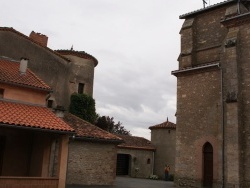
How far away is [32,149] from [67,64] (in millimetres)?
10279

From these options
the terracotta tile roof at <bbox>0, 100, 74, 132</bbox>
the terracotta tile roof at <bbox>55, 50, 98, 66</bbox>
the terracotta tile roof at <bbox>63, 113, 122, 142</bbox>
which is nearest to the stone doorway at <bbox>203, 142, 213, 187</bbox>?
the terracotta tile roof at <bbox>63, 113, 122, 142</bbox>

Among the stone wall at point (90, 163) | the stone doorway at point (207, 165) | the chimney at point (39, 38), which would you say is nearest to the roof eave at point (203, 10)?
the stone doorway at point (207, 165)

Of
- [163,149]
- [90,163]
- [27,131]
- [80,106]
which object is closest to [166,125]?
[163,149]

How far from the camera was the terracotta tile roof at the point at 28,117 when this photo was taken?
43.2 feet

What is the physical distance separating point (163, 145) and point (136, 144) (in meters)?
3.09

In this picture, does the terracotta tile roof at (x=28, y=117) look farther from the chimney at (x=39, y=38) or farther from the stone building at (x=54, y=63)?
the chimney at (x=39, y=38)

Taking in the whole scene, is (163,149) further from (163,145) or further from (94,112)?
(94,112)

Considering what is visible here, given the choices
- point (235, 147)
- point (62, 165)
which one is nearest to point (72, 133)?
point (62, 165)

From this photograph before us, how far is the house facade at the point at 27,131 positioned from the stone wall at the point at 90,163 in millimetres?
3401

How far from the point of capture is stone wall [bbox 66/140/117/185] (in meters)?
20.0

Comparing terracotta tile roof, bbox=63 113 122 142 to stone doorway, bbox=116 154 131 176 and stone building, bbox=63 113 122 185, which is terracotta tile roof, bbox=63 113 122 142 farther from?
stone doorway, bbox=116 154 131 176

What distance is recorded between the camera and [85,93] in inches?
1089

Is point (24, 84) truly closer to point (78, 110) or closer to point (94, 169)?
point (94, 169)

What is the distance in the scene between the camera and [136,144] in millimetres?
36812
